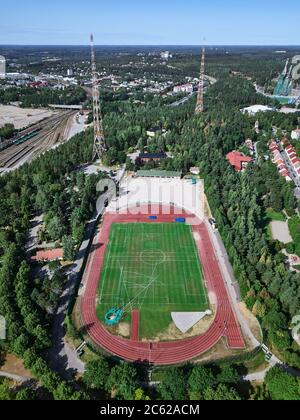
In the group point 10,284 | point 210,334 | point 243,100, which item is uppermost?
point 243,100

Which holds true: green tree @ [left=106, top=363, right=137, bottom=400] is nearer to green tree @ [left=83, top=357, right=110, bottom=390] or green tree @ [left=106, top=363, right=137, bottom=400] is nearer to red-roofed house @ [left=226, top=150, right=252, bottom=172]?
green tree @ [left=83, top=357, right=110, bottom=390]

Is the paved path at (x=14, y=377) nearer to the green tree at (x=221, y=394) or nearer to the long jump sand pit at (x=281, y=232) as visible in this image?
the green tree at (x=221, y=394)

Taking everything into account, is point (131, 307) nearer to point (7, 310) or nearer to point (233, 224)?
point (7, 310)

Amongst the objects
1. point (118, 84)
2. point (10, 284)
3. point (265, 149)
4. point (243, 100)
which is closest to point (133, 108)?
point (243, 100)

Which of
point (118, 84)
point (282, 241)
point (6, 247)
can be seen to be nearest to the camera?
point (6, 247)

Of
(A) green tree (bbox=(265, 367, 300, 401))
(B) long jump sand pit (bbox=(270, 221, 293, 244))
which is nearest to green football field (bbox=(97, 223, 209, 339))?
(A) green tree (bbox=(265, 367, 300, 401))
